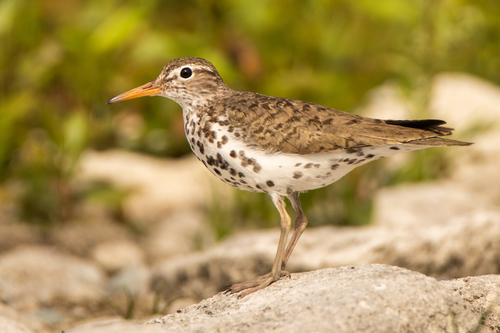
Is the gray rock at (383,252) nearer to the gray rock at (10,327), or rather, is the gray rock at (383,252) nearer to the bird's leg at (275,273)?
the bird's leg at (275,273)

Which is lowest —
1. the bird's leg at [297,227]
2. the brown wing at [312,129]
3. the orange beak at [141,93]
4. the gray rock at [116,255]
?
the gray rock at [116,255]

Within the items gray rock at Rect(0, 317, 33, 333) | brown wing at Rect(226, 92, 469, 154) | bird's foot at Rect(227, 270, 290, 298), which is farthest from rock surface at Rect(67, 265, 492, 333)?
gray rock at Rect(0, 317, 33, 333)

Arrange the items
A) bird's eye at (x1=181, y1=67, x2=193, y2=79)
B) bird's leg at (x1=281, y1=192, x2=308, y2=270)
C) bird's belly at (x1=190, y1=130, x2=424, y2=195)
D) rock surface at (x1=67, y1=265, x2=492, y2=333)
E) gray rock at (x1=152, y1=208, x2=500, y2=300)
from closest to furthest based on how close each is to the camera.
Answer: rock surface at (x1=67, y1=265, x2=492, y2=333) → bird's belly at (x1=190, y1=130, x2=424, y2=195) → bird's leg at (x1=281, y1=192, x2=308, y2=270) → bird's eye at (x1=181, y1=67, x2=193, y2=79) → gray rock at (x1=152, y1=208, x2=500, y2=300)

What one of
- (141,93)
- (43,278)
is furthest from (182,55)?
(141,93)

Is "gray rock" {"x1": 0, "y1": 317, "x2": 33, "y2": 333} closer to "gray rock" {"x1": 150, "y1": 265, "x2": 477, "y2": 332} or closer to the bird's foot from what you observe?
"gray rock" {"x1": 150, "y1": 265, "x2": 477, "y2": 332}

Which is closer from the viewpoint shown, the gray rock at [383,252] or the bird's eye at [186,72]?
the bird's eye at [186,72]

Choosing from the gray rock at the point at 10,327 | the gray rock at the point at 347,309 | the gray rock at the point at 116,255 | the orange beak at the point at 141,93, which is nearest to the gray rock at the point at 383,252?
the gray rock at the point at 116,255

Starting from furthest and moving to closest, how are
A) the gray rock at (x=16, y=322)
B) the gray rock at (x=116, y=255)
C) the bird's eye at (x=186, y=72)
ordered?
the gray rock at (x=116, y=255)
the bird's eye at (x=186, y=72)
the gray rock at (x=16, y=322)
